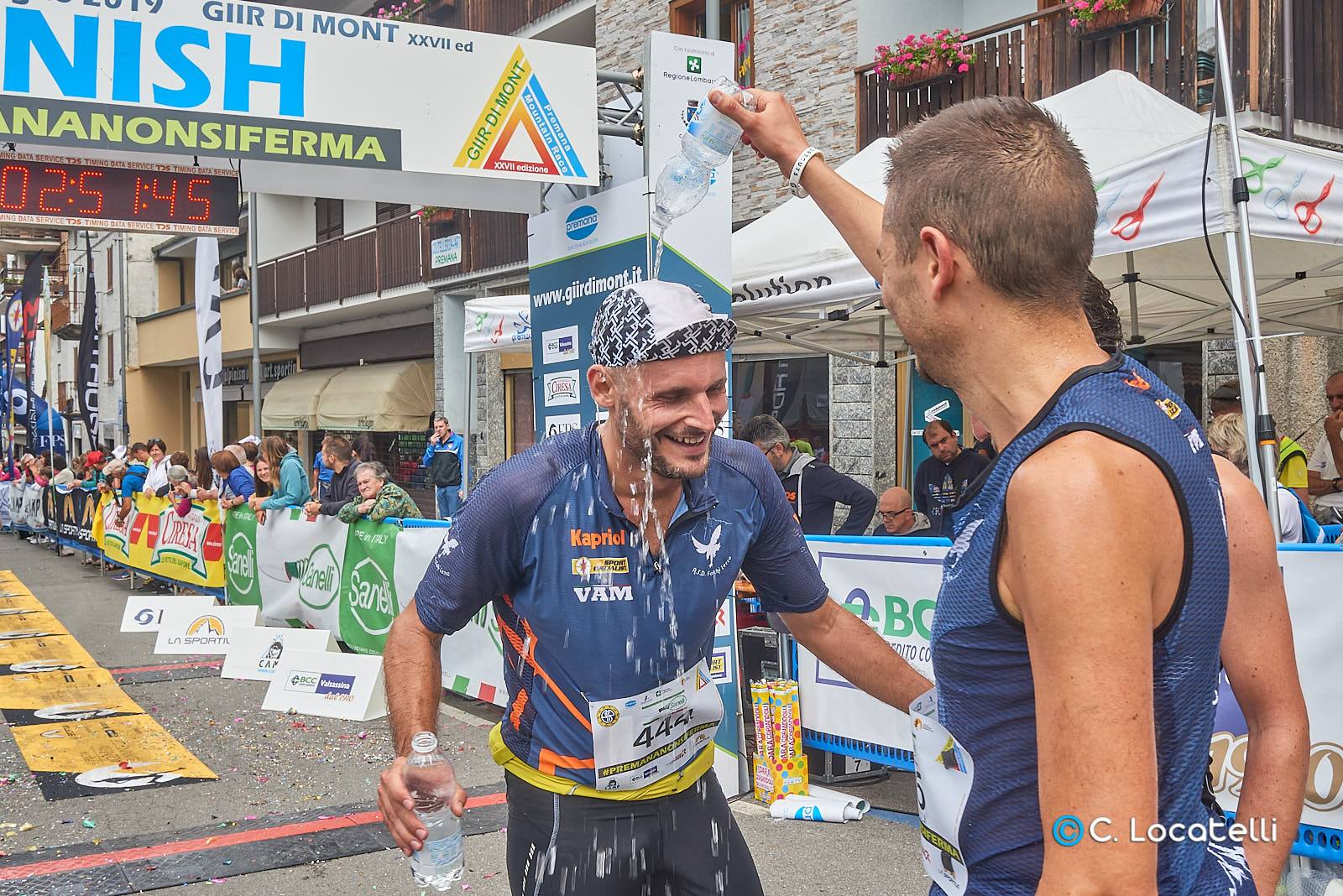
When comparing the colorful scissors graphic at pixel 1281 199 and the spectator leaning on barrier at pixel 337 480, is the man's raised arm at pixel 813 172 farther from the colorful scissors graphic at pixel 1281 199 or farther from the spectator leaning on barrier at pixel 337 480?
the spectator leaning on barrier at pixel 337 480

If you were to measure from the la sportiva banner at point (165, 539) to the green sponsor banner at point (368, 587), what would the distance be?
373 centimetres

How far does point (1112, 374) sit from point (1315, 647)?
364 cm

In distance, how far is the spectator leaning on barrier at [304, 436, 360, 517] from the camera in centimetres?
1005

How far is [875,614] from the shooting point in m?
5.59

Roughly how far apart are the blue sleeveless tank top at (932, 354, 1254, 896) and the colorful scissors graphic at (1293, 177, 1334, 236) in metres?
4.32

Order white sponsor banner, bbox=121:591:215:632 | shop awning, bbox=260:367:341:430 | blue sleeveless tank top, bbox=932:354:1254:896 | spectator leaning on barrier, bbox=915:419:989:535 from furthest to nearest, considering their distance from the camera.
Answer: shop awning, bbox=260:367:341:430 < white sponsor banner, bbox=121:591:215:632 < spectator leaning on barrier, bbox=915:419:989:535 < blue sleeveless tank top, bbox=932:354:1254:896

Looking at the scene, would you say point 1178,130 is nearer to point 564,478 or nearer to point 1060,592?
point 564,478

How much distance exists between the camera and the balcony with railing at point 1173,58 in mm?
10242

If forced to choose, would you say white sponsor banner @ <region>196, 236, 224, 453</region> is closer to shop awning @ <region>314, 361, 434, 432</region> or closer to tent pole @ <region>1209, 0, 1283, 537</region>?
shop awning @ <region>314, 361, 434, 432</region>

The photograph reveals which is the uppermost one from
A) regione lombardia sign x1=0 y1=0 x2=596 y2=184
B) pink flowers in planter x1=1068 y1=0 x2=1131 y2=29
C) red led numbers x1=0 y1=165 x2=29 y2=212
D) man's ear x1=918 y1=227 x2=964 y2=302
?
pink flowers in planter x1=1068 y1=0 x2=1131 y2=29

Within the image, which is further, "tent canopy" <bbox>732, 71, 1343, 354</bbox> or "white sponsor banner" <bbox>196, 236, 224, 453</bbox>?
"white sponsor banner" <bbox>196, 236, 224, 453</bbox>

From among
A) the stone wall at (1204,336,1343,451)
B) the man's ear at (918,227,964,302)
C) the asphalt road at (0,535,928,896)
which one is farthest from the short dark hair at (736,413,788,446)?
the man's ear at (918,227,964,302)

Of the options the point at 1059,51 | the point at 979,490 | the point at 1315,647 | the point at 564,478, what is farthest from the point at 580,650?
the point at 1059,51

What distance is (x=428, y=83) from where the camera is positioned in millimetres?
6867
